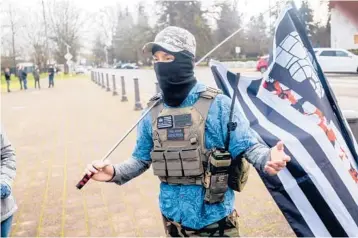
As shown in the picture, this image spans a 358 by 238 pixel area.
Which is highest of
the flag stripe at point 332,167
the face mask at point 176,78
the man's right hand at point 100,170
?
the face mask at point 176,78

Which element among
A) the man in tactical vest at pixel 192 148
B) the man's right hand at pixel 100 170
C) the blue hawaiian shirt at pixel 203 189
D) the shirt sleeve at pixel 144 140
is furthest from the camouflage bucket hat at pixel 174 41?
the man's right hand at pixel 100 170

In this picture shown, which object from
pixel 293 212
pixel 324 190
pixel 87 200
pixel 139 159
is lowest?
pixel 87 200

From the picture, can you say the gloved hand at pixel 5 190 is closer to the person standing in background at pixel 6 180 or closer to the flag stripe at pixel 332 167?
the person standing in background at pixel 6 180

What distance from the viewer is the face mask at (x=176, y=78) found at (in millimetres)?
2240

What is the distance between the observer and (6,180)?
2.65 meters

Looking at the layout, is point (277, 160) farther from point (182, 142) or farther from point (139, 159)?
point (139, 159)

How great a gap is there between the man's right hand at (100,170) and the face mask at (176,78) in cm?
45

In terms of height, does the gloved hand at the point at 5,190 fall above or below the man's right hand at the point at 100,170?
below

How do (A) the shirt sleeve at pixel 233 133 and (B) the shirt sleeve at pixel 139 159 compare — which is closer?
(A) the shirt sleeve at pixel 233 133

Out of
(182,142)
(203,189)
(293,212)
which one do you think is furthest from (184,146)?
(293,212)

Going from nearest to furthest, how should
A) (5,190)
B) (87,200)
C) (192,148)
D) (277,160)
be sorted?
1. (277,160)
2. (192,148)
3. (5,190)
4. (87,200)

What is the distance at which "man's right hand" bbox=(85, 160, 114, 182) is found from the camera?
88.2 inches

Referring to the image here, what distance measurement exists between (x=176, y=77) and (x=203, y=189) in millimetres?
563

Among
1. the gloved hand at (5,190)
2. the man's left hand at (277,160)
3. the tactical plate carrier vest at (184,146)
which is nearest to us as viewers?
the man's left hand at (277,160)
